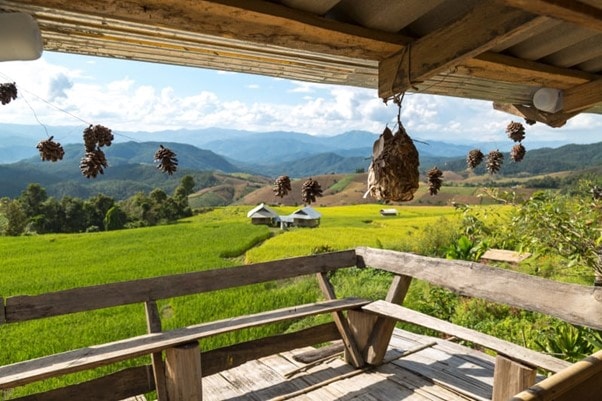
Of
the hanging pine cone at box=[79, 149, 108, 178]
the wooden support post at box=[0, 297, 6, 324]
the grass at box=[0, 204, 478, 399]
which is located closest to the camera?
the hanging pine cone at box=[79, 149, 108, 178]

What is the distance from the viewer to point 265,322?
2.71m

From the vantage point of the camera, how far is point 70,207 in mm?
16094

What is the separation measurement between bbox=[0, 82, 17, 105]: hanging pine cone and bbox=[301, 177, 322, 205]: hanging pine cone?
1505mm

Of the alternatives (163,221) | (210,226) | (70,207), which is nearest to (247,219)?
(210,226)

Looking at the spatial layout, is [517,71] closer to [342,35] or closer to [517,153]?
[342,35]

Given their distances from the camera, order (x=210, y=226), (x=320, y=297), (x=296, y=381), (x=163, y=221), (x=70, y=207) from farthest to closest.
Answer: (x=70, y=207) → (x=163, y=221) → (x=210, y=226) → (x=320, y=297) → (x=296, y=381)

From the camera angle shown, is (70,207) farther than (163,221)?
Yes

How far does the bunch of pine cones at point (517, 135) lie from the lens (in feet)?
11.2

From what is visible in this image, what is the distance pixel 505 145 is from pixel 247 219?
10.6 metres

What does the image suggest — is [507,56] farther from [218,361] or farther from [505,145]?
[218,361]

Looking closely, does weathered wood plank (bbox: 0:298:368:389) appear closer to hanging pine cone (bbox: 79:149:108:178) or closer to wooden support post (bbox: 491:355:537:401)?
hanging pine cone (bbox: 79:149:108:178)

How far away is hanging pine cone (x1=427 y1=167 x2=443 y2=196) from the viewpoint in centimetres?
271

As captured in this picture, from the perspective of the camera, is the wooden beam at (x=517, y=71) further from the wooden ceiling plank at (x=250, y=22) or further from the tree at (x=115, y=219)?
the tree at (x=115, y=219)

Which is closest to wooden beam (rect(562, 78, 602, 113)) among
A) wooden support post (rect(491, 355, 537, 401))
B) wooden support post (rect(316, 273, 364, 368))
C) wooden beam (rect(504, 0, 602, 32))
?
wooden beam (rect(504, 0, 602, 32))
